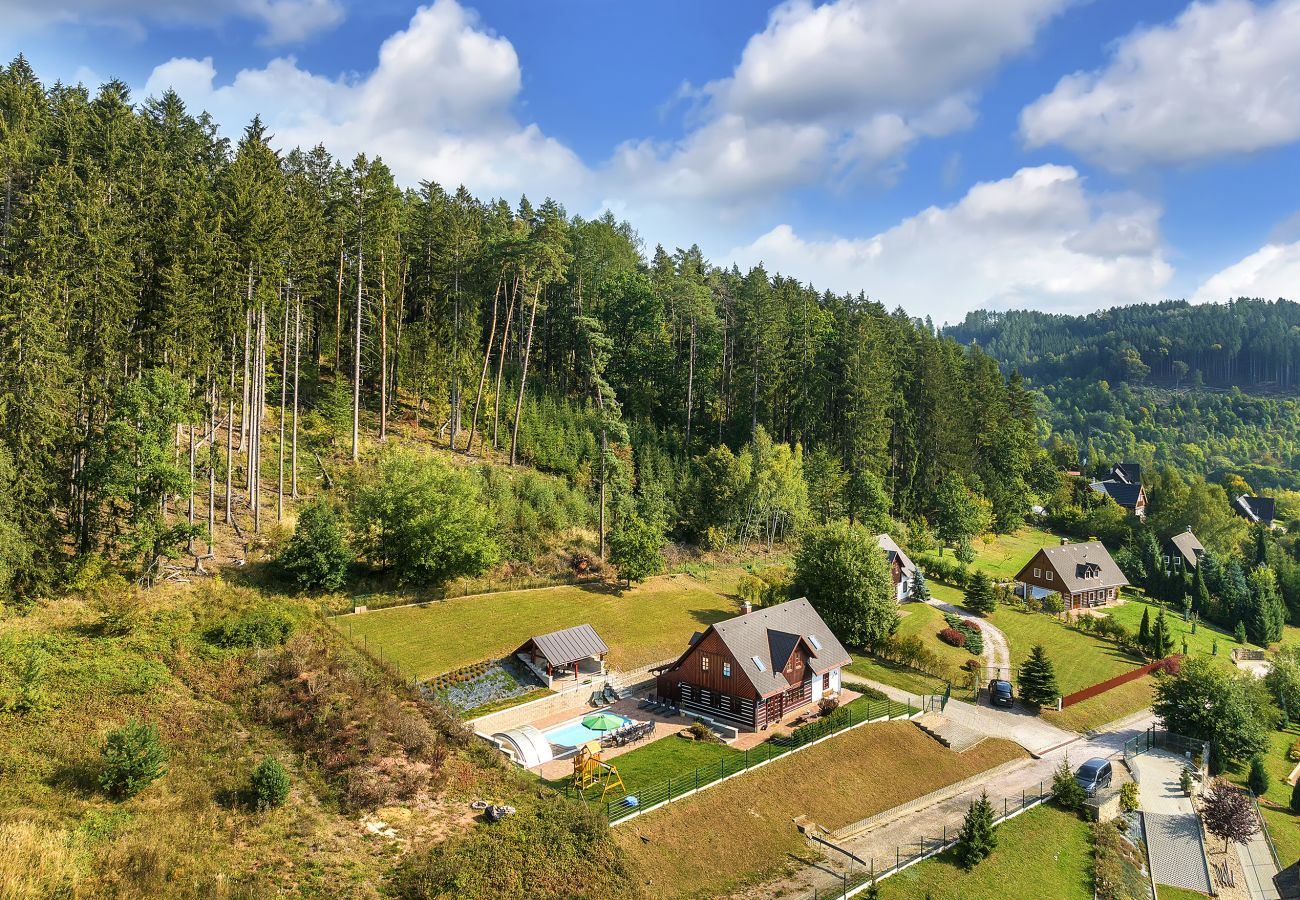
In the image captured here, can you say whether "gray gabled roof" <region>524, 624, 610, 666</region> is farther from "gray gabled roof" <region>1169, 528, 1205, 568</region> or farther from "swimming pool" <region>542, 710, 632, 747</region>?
"gray gabled roof" <region>1169, 528, 1205, 568</region>

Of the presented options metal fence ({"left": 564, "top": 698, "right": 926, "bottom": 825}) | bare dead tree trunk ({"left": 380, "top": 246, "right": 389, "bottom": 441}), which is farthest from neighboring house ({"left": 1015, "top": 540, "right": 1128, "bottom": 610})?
bare dead tree trunk ({"left": 380, "top": 246, "right": 389, "bottom": 441})

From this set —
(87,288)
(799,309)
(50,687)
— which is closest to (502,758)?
(50,687)

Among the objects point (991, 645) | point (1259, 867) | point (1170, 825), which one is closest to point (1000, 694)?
point (991, 645)

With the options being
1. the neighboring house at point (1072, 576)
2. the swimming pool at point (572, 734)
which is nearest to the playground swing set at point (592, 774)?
the swimming pool at point (572, 734)

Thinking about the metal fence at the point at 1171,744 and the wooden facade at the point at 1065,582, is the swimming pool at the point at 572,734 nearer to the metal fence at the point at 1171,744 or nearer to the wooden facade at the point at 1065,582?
the metal fence at the point at 1171,744

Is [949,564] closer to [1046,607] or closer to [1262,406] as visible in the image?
[1046,607]

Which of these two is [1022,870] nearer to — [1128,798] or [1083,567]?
[1128,798]
